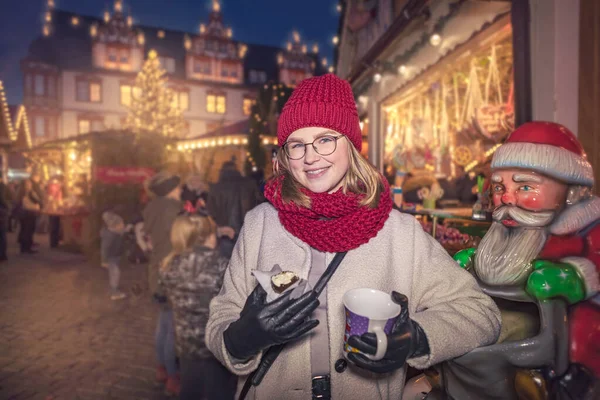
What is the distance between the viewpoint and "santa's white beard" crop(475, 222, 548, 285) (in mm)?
2086

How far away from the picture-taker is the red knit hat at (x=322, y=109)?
1773 mm

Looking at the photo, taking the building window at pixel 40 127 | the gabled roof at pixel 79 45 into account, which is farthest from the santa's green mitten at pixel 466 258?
the building window at pixel 40 127

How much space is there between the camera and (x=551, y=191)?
2.11 metres

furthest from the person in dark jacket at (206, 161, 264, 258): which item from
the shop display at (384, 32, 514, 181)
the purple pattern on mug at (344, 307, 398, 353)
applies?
the purple pattern on mug at (344, 307, 398, 353)

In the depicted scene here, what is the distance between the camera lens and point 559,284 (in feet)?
6.16

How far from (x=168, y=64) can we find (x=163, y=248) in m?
37.2

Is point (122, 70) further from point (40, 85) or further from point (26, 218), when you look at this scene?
point (26, 218)

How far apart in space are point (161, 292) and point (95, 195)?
30.2ft

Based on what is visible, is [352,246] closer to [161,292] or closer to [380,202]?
[380,202]

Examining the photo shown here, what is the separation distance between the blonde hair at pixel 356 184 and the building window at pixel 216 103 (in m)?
38.7

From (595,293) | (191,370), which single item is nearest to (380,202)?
(595,293)

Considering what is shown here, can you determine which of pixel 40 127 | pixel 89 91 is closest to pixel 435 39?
pixel 89 91

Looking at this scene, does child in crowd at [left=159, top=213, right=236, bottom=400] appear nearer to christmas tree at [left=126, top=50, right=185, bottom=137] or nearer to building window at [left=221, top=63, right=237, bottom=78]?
christmas tree at [left=126, top=50, right=185, bottom=137]

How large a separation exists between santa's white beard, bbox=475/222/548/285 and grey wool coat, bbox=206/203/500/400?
0.47 meters
